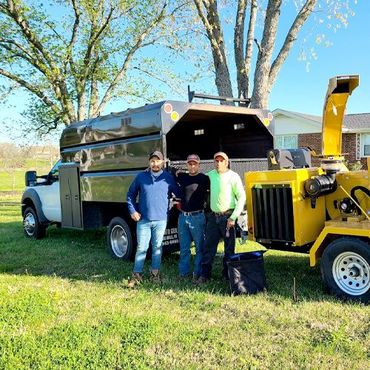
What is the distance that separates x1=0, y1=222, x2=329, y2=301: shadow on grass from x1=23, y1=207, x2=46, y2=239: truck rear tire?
7.3 inches

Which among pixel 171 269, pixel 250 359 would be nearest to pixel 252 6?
pixel 171 269

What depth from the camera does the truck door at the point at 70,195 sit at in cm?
902

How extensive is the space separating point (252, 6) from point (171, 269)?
896cm

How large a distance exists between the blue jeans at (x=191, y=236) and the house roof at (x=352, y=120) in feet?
65.7

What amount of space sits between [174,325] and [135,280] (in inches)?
69.9

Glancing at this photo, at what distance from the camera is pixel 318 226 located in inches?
231

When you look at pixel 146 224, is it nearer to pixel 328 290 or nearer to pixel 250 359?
pixel 328 290

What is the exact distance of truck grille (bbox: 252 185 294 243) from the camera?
19.2 ft

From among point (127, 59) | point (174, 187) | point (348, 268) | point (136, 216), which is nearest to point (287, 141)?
point (127, 59)

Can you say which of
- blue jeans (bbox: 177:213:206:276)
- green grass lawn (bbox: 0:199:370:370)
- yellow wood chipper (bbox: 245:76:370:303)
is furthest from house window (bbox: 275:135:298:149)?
yellow wood chipper (bbox: 245:76:370:303)

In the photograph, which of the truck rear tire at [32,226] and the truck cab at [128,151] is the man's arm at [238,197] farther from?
the truck rear tire at [32,226]

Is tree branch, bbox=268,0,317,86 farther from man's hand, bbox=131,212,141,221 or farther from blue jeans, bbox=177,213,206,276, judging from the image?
man's hand, bbox=131,212,141,221

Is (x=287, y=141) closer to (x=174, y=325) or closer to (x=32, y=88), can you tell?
(x=32, y=88)

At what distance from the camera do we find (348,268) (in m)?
5.36
